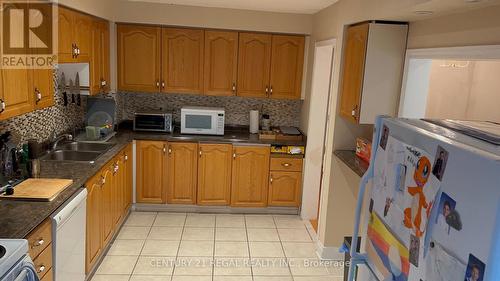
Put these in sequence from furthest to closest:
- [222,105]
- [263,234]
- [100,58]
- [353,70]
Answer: [222,105], [263,234], [100,58], [353,70]

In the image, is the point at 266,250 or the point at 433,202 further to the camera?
the point at 266,250

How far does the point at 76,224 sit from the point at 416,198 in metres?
2.16

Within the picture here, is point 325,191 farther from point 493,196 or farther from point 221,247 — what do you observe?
point 493,196

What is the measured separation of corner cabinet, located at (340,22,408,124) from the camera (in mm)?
2908

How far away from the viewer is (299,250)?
388 cm

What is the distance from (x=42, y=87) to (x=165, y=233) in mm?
1996

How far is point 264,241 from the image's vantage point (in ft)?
13.3

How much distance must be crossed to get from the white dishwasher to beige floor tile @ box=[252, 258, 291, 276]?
4.67ft

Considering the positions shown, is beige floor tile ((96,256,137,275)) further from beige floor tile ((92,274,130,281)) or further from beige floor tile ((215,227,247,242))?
beige floor tile ((215,227,247,242))

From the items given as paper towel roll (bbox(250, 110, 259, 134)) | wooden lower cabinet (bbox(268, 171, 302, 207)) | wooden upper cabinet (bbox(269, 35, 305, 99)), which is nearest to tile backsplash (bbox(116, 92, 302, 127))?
paper towel roll (bbox(250, 110, 259, 134))

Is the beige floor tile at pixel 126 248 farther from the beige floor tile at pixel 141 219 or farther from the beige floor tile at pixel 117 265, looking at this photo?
the beige floor tile at pixel 141 219

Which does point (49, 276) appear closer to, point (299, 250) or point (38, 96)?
point (38, 96)

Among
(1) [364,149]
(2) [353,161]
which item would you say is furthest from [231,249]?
(1) [364,149]

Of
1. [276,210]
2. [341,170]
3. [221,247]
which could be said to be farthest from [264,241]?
[341,170]
